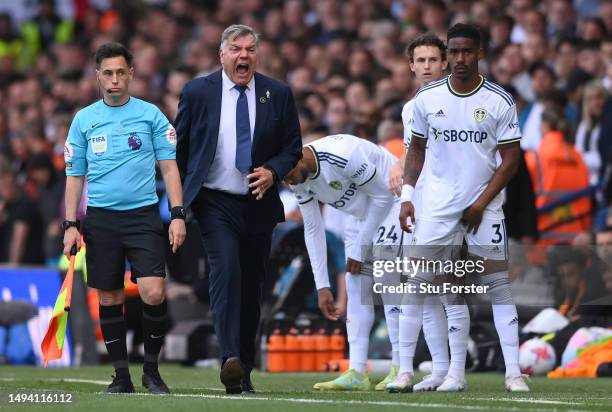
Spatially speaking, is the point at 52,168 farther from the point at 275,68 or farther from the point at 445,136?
the point at 445,136

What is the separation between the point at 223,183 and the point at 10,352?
21.4 ft

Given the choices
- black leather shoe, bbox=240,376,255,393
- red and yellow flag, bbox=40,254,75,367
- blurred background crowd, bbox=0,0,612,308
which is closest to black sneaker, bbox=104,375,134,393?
red and yellow flag, bbox=40,254,75,367

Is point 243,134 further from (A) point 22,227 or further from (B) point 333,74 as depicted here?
(A) point 22,227

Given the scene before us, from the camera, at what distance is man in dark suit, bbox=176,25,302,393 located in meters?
9.74

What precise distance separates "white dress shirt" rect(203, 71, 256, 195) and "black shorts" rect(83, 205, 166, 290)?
21.6 inches

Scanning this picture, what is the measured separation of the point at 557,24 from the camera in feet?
58.5

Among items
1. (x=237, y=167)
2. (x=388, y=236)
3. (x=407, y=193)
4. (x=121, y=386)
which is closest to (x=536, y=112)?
(x=388, y=236)

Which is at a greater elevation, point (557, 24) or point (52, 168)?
point (557, 24)

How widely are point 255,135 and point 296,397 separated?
178cm

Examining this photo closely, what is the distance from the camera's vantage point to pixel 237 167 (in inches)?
390

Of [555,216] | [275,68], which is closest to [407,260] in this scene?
[555,216]

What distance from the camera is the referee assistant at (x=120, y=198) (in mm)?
9641

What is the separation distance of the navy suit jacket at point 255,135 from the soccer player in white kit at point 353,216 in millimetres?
499

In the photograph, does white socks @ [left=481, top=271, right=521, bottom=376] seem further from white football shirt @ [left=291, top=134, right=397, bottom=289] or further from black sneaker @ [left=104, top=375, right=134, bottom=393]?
black sneaker @ [left=104, top=375, right=134, bottom=393]
